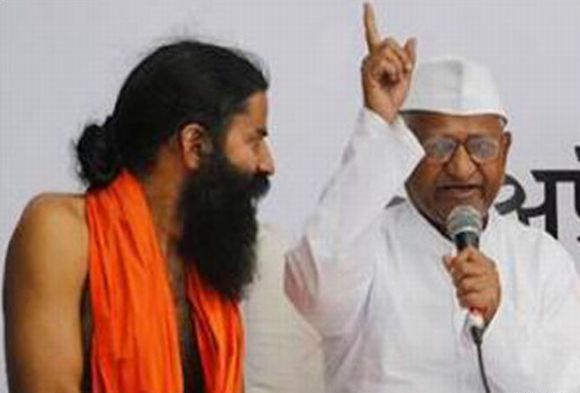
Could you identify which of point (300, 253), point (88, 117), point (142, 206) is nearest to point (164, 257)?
point (142, 206)

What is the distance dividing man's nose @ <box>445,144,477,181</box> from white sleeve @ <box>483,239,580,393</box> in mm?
206

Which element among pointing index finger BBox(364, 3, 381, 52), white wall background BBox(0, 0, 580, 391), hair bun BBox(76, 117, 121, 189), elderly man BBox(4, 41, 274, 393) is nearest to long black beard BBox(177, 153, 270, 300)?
elderly man BBox(4, 41, 274, 393)

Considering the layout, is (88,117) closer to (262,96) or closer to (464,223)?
(262,96)

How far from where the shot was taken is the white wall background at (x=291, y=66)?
7.75ft

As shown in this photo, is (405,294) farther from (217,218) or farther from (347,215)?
(217,218)

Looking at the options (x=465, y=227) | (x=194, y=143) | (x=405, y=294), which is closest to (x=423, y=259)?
(x=405, y=294)

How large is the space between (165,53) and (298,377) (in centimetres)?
68

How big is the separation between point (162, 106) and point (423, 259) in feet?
1.82

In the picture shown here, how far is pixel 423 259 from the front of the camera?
2.11 m

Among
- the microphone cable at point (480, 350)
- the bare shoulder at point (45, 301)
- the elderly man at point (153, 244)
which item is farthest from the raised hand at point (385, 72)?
the bare shoulder at point (45, 301)

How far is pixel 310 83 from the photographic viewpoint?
8.00 ft

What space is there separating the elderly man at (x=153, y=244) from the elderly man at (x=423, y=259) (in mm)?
137

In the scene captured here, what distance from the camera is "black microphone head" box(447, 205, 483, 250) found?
1.71 m

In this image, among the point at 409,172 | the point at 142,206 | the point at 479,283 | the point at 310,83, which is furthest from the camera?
the point at 310,83
